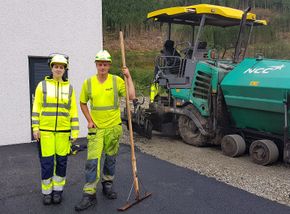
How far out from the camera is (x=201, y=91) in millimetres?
6723

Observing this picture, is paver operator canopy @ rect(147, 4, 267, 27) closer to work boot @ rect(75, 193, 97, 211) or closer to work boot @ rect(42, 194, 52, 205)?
work boot @ rect(75, 193, 97, 211)

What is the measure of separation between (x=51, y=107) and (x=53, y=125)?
0.21 meters

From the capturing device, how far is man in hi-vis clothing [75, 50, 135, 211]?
3.88 m

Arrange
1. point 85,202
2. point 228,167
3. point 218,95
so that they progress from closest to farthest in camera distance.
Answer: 1. point 85,202
2. point 228,167
3. point 218,95

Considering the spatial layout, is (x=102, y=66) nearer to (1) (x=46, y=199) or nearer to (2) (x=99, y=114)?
(2) (x=99, y=114)

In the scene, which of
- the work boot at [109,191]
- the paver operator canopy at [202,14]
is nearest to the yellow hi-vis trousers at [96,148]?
the work boot at [109,191]

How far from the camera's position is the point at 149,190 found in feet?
14.7

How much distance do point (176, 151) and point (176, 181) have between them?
1796 mm

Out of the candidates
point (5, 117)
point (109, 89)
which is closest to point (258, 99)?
point (109, 89)

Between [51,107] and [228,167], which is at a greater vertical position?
[51,107]

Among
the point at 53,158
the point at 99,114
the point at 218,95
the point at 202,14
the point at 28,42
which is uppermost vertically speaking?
the point at 202,14

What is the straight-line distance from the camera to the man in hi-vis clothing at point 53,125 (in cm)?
386

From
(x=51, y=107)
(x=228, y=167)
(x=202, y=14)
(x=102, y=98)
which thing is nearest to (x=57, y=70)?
(x=51, y=107)

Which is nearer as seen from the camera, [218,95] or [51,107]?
[51,107]
